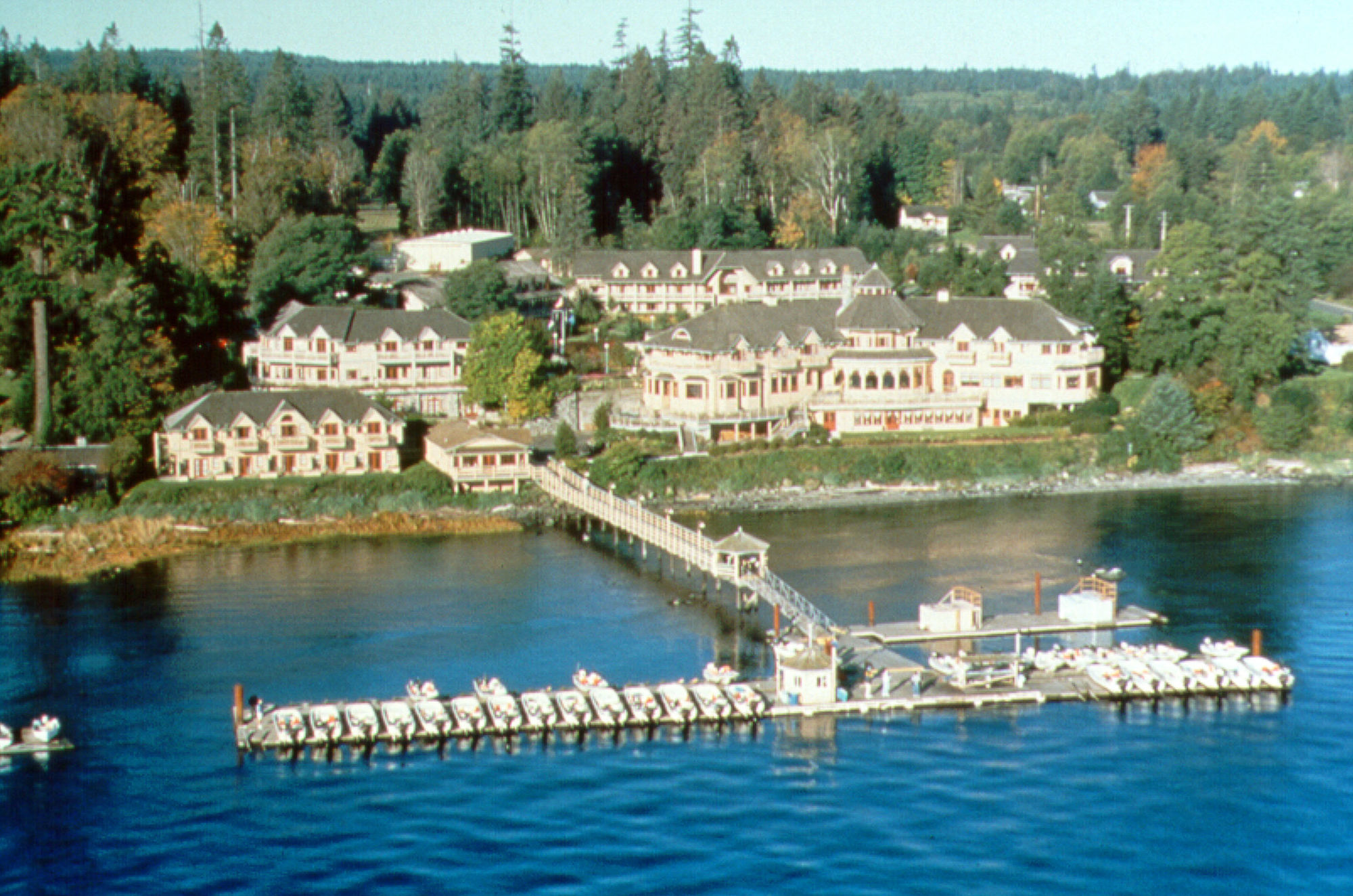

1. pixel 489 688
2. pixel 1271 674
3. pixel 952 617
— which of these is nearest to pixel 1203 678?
pixel 1271 674

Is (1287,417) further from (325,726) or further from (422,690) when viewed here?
(325,726)

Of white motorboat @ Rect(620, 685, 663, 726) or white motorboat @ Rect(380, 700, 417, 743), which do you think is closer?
white motorboat @ Rect(380, 700, 417, 743)

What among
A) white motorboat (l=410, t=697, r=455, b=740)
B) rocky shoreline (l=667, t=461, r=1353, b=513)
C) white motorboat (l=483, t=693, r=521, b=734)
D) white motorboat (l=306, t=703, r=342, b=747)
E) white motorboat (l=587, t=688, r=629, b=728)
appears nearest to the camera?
white motorboat (l=306, t=703, r=342, b=747)

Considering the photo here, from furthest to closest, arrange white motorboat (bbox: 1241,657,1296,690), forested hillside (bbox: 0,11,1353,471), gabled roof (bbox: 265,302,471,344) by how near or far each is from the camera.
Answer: gabled roof (bbox: 265,302,471,344), forested hillside (bbox: 0,11,1353,471), white motorboat (bbox: 1241,657,1296,690)

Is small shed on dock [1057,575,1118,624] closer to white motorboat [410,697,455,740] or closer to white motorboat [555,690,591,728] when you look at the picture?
white motorboat [555,690,591,728]

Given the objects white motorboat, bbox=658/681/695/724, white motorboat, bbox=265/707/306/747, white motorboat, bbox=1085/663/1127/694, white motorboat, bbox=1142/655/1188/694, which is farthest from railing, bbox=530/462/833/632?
white motorboat, bbox=265/707/306/747

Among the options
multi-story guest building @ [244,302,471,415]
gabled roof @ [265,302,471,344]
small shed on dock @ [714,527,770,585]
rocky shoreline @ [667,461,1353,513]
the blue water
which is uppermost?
gabled roof @ [265,302,471,344]

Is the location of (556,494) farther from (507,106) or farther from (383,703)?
(507,106)

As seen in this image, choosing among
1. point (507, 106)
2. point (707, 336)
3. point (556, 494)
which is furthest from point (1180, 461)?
point (507, 106)
